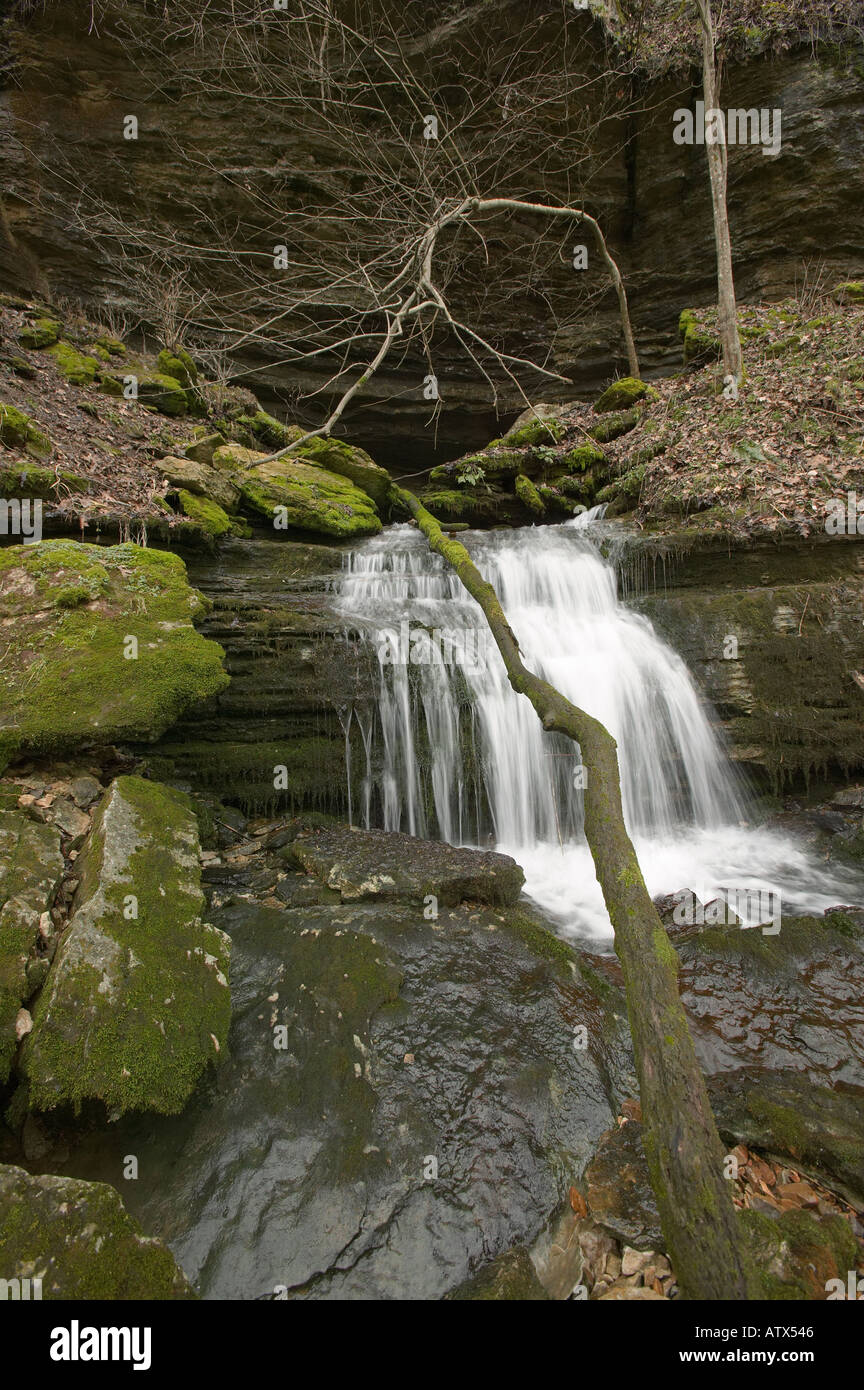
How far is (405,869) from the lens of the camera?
4.07 metres

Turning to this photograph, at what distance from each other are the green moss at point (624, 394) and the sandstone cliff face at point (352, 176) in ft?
8.11

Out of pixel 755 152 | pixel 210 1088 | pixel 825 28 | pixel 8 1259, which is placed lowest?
pixel 210 1088

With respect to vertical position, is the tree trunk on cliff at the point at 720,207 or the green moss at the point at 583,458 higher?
the tree trunk on cliff at the point at 720,207

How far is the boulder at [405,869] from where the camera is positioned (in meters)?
3.88

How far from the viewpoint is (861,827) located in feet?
18.4

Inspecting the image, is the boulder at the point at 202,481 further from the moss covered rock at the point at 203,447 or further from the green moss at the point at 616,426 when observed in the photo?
the green moss at the point at 616,426

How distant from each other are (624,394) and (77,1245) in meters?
13.4

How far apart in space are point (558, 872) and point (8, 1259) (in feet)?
14.4

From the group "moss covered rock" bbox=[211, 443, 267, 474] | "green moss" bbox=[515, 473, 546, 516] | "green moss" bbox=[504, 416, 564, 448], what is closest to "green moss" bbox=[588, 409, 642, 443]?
"green moss" bbox=[504, 416, 564, 448]

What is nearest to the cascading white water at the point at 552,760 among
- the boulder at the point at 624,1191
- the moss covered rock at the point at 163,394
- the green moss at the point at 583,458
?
the boulder at the point at 624,1191

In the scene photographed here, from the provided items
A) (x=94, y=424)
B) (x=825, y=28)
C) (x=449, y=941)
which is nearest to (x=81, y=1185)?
(x=449, y=941)

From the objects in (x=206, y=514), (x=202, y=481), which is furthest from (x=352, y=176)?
(x=206, y=514)
